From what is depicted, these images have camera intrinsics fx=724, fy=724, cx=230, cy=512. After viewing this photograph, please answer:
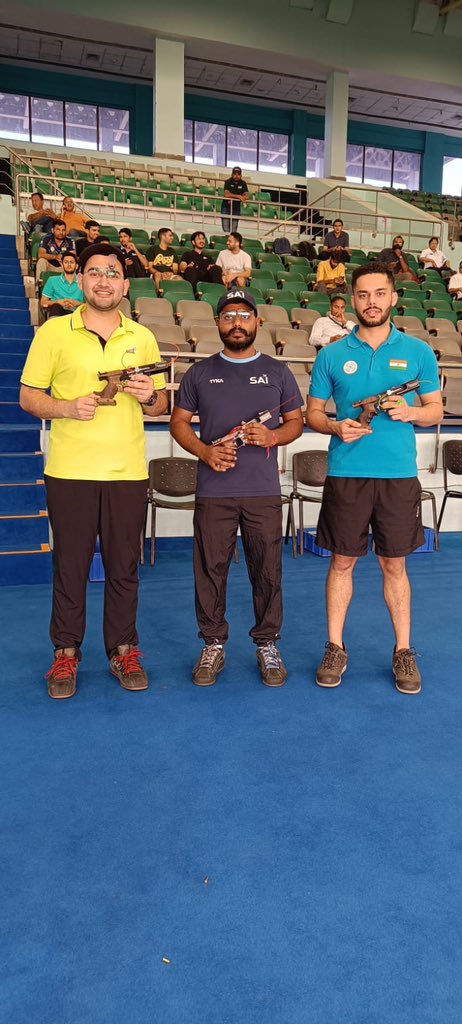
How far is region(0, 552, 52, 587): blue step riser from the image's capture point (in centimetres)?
409

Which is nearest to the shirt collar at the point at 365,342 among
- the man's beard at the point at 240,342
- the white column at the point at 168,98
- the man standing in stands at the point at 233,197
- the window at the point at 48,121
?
the man's beard at the point at 240,342

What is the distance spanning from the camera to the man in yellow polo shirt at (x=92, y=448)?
8.32 feet

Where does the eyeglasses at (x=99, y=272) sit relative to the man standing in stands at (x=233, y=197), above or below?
below

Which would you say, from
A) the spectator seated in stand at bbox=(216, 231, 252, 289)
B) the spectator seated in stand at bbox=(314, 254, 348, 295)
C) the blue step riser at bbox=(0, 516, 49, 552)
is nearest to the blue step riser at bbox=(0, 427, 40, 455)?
the blue step riser at bbox=(0, 516, 49, 552)

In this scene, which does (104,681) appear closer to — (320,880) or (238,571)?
(320,880)

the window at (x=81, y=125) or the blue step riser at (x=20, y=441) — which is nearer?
the blue step riser at (x=20, y=441)

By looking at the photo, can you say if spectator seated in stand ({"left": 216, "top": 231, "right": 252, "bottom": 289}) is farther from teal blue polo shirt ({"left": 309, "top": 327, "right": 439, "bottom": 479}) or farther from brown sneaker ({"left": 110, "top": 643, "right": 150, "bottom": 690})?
brown sneaker ({"left": 110, "top": 643, "right": 150, "bottom": 690})

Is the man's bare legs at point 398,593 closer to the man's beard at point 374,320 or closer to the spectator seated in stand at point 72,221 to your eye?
the man's beard at point 374,320

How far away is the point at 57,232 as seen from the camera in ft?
25.2

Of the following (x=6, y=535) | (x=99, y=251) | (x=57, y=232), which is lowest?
(x=6, y=535)

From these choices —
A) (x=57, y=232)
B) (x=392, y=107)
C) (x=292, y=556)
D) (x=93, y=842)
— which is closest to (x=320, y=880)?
(x=93, y=842)

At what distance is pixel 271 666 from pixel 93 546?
0.84 meters

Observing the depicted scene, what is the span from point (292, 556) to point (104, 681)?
245cm

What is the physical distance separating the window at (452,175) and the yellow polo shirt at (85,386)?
68.6ft
